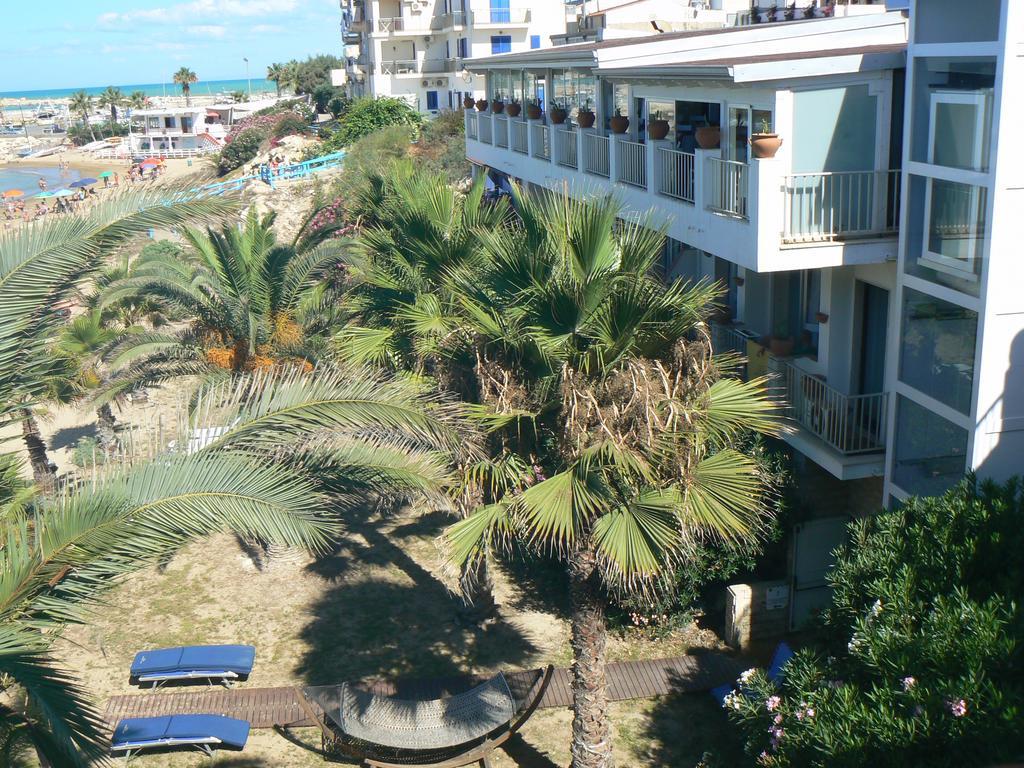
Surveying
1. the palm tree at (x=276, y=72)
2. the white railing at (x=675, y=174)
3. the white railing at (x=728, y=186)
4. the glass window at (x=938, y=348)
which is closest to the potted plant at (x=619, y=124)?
the white railing at (x=675, y=174)

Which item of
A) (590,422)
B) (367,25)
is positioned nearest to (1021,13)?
(590,422)

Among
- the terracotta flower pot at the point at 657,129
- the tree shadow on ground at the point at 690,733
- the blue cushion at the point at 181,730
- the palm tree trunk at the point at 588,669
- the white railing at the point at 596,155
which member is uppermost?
the terracotta flower pot at the point at 657,129

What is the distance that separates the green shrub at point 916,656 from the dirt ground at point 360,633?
7.30ft

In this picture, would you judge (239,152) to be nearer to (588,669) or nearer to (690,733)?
(690,733)

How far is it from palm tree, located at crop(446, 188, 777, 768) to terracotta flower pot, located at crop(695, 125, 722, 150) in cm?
475

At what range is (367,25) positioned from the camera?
65.6m

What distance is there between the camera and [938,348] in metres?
10.2

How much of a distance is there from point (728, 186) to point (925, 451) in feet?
13.5

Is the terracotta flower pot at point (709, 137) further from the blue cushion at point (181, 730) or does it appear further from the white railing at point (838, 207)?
the blue cushion at point (181, 730)

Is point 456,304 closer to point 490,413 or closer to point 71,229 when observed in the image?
point 490,413

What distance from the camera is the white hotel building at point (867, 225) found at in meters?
9.41

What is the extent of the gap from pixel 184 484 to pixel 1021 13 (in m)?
8.17

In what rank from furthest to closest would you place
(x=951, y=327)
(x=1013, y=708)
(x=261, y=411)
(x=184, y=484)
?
(x=951, y=327) → (x=261, y=411) → (x=184, y=484) → (x=1013, y=708)

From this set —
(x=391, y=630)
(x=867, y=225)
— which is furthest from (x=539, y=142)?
(x=391, y=630)
